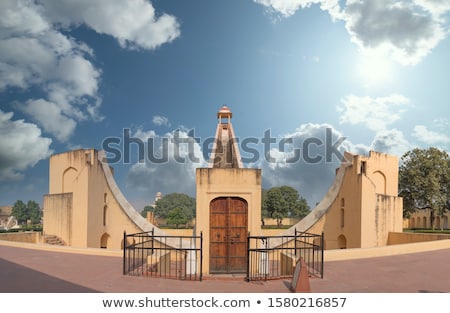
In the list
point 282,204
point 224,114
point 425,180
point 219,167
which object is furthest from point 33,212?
point 425,180

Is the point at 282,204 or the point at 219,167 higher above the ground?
the point at 219,167

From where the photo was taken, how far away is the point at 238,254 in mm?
11273

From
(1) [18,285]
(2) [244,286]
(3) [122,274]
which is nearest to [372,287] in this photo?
(2) [244,286]

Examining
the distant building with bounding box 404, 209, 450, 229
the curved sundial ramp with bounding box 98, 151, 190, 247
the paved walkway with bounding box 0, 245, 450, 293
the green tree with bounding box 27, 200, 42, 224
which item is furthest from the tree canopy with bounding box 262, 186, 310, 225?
the green tree with bounding box 27, 200, 42, 224

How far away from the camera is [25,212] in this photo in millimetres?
61000

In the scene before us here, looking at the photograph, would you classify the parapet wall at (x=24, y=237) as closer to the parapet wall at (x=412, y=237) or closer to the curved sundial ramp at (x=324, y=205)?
the curved sundial ramp at (x=324, y=205)

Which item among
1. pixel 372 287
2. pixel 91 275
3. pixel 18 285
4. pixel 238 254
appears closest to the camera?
pixel 18 285

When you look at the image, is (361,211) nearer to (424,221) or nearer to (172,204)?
(424,221)

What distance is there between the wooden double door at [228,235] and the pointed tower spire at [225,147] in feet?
17.7

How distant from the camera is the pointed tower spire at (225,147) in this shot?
1741 cm

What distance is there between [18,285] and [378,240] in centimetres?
1570

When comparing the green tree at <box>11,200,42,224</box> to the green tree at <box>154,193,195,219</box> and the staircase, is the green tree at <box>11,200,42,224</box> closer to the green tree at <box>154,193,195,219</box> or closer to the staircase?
the green tree at <box>154,193,195,219</box>

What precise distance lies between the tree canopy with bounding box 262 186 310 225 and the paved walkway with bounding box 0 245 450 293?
3444 centimetres

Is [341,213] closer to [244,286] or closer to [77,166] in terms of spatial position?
[244,286]
